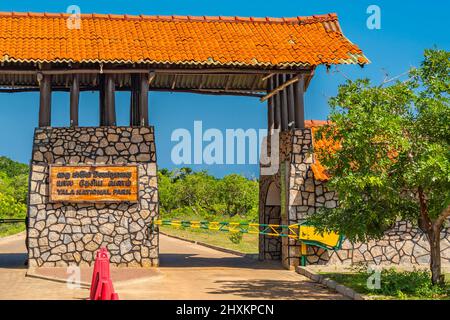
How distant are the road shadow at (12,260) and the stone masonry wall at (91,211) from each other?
1495 millimetres

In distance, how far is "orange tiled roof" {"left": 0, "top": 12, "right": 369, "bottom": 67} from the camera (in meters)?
20.1

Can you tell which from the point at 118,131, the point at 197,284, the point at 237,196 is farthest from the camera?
the point at 237,196

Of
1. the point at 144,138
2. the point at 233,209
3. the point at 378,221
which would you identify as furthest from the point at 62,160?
the point at 233,209

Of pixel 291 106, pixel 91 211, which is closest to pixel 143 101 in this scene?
pixel 91 211

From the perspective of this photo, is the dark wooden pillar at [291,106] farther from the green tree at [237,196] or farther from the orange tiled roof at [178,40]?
the green tree at [237,196]

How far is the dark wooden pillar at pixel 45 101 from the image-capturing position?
20375 millimetres

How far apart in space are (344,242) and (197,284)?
5364mm

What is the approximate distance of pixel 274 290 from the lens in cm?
1566

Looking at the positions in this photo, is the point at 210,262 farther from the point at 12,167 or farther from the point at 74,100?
the point at 12,167

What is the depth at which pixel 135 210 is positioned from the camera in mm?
20031
